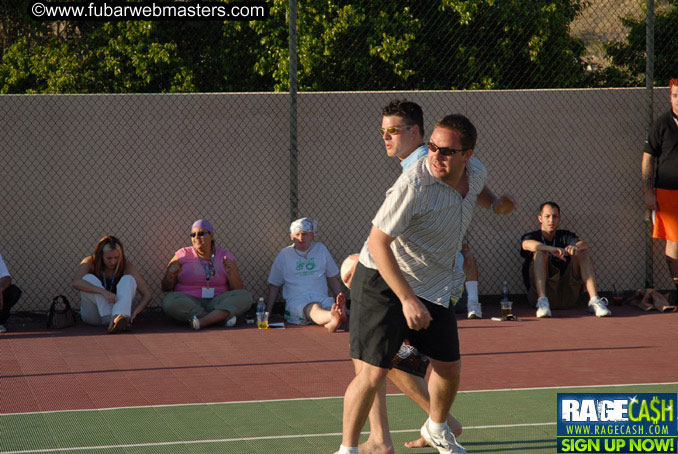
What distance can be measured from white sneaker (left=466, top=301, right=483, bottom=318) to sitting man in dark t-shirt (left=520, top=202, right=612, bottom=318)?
669 millimetres

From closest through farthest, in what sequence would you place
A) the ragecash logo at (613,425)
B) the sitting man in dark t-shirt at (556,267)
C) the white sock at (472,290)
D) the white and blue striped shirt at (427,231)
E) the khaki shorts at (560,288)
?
the white and blue striped shirt at (427,231) < the ragecash logo at (613,425) < the white sock at (472,290) < the sitting man in dark t-shirt at (556,267) < the khaki shorts at (560,288)

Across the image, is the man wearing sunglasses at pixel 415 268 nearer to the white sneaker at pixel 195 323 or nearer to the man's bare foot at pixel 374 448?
the man's bare foot at pixel 374 448

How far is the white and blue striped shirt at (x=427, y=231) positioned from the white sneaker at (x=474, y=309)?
5.55 meters

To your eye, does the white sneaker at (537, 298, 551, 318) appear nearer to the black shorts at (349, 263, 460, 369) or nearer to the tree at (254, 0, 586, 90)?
the black shorts at (349, 263, 460, 369)

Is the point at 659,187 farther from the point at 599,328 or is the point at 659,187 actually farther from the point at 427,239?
the point at 427,239

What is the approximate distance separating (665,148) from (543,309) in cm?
236

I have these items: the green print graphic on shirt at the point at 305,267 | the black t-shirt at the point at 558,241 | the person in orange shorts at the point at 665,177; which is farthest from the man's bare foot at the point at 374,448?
the person in orange shorts at the point at 665,177

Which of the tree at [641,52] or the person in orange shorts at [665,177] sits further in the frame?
the tree at [641,52]

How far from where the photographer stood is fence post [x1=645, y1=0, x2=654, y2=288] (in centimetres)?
1097

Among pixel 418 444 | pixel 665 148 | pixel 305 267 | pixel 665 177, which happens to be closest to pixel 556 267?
pixel 665 177

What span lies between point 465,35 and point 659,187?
5.72 m

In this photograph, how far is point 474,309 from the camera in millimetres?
10328

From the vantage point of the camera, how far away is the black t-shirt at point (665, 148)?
10.6 m

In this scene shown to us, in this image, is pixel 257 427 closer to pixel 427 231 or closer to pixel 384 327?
pixel 384 327
